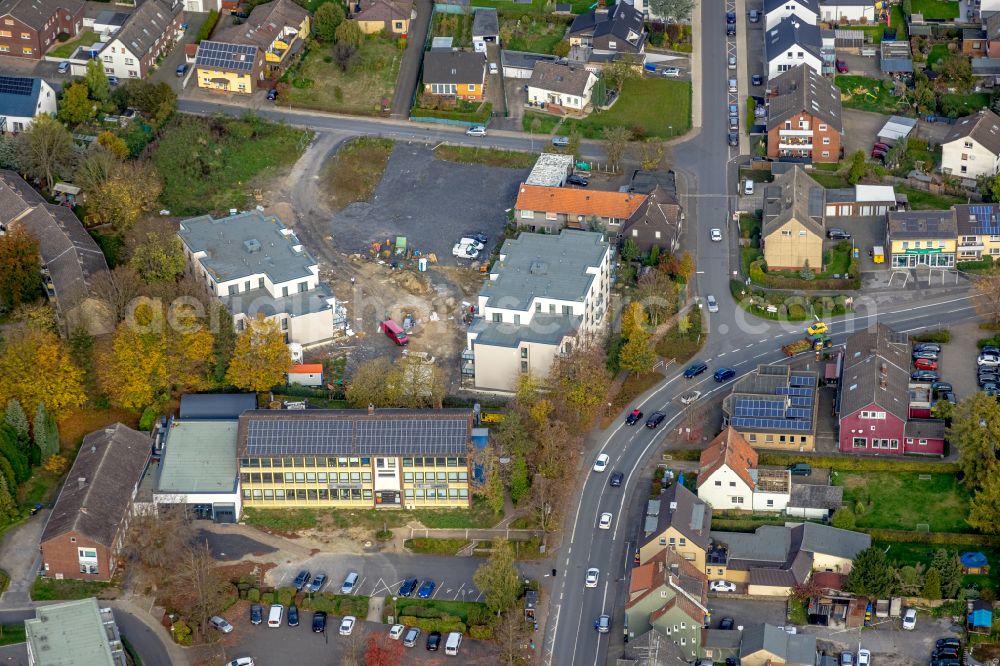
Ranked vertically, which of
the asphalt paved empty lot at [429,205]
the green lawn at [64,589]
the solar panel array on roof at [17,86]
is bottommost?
the green lawn at [64,589]

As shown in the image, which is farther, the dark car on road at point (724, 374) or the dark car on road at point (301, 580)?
the dark car on road at point (724, 374)

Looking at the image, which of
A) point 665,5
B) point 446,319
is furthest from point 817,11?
point 446,319

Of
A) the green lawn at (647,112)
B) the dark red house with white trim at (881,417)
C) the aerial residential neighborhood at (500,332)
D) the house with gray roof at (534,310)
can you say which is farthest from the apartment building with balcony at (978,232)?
the house with gray roof at (534,310)

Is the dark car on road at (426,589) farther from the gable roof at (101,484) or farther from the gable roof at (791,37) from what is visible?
the gable roof at (791,37)

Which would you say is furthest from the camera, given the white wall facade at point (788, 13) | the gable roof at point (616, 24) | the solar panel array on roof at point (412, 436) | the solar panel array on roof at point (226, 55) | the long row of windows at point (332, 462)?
the white wall facade at point (788, 13)

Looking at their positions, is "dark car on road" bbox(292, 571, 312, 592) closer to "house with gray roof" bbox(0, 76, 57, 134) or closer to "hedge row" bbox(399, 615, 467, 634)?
"hedge row" bbox(399, 615, 467, 634)

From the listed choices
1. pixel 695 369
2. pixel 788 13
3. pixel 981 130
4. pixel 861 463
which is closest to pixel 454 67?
pixel 788 13

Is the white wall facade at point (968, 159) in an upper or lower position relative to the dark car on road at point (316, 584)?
upper
